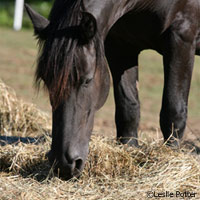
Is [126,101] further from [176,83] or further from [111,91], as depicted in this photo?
[111,91]

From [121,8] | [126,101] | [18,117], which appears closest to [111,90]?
[18,117]

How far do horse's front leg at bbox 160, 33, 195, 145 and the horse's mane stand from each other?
3.54ft

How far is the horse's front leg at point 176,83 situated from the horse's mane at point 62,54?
108 centimetres

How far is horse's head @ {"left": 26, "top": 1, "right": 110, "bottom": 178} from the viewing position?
324 cm

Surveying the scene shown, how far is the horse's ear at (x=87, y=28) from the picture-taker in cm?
323

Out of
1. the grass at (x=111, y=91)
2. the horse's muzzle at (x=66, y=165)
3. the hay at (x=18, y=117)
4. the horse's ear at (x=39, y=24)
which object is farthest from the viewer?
the grass at (x=111, y=91)

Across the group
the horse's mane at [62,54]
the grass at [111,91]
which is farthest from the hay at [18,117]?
the horse's mane at [62,54]

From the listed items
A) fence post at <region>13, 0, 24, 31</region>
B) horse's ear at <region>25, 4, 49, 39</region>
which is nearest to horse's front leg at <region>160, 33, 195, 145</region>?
horse's ear at <region>25, 4, 49, 39</region>

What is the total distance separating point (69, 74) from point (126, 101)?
1.70 meters

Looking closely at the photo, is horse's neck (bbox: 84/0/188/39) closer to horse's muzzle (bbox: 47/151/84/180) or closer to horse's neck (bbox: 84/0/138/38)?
horse's neck (bbox: 84/0/138/38)

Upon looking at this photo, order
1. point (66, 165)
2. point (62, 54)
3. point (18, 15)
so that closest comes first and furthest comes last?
point (62, 54)
point (66, 165)
point (18, 15)

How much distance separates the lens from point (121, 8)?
3889 millimetres

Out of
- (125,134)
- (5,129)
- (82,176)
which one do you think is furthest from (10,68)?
(82,176)

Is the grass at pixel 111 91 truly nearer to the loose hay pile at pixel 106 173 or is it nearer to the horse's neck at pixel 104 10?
the loose hay pile at pixel 106 173
